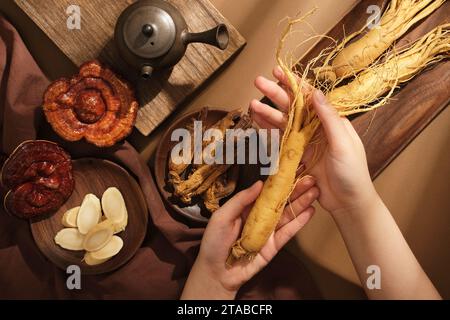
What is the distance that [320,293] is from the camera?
1.85m

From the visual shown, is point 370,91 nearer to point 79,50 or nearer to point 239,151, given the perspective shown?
point 239,151

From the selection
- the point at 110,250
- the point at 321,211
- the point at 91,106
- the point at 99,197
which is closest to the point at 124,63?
the point at 91,106

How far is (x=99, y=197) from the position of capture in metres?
1.79

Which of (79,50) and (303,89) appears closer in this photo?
(303,89)

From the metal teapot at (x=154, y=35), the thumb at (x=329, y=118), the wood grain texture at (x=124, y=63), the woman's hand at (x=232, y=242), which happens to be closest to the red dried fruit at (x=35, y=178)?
the wood grain texture at (x=124, y=63)

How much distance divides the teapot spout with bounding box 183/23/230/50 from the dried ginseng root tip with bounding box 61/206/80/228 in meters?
0.86

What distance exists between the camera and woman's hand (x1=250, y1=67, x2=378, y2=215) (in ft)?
4.76

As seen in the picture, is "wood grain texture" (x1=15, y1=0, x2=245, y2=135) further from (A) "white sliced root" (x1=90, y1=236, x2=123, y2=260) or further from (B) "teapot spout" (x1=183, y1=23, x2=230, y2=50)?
(A) "white sliced root" (x1=90, y1=236, x2=123, y2=260)

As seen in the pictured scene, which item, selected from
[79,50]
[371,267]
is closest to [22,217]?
[79,50]

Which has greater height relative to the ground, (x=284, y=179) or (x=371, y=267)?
(x=284, y=179)

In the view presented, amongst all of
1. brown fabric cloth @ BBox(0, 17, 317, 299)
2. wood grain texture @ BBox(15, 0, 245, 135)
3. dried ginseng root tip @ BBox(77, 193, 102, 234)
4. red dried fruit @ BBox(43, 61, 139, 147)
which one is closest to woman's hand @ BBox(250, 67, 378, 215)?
wood grain texture @ BBox(15, 0, 245, 135)

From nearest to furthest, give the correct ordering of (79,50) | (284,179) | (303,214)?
(284,179) → (303,214) → (79,50)

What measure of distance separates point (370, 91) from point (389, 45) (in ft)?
0.68

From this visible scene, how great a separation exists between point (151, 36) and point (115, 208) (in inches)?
29.1
